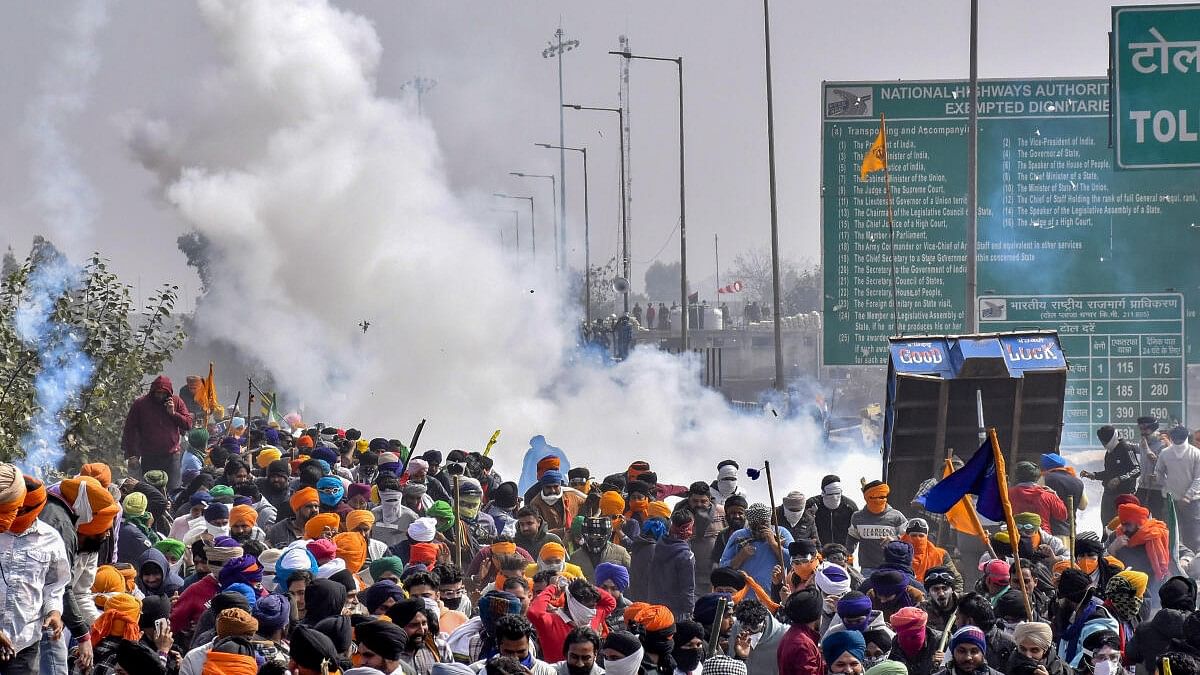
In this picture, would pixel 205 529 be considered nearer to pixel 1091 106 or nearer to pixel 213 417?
pixel 213 417

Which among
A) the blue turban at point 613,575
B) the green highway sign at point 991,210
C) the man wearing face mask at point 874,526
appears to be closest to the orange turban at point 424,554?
the blue turban at point 613,575

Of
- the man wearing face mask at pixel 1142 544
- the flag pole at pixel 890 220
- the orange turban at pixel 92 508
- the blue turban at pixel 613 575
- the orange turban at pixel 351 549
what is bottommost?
the man wearing face mask at pixel 1142 544

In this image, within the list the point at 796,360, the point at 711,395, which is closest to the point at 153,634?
the point at 711,395

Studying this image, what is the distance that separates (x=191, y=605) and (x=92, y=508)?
87 centimetres

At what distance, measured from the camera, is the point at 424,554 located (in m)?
10.2

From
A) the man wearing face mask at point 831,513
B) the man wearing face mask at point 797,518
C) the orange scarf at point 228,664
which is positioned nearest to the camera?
the orange scarf at point 228,664

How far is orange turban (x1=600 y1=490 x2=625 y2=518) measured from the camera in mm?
12641

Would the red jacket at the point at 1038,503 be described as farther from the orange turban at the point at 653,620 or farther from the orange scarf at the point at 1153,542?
the orange turban at the point at 653,620

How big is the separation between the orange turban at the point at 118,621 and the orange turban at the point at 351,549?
199 centimetres

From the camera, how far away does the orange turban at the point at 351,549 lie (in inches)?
393

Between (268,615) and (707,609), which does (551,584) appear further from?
(268,615)

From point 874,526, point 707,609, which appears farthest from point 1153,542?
point 707,609

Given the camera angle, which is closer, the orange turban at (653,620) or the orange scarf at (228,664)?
the orange scarf at (228,664)

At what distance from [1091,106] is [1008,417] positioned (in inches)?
355
